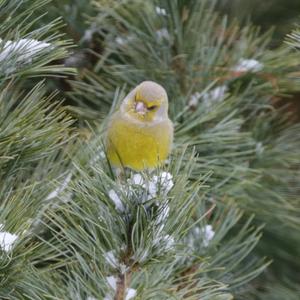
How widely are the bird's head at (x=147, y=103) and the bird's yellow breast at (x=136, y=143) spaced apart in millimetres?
59

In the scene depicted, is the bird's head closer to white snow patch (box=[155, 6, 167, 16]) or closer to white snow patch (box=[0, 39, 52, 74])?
white snow patch (box=[155, 6, 167, 16])

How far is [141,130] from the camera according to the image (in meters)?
2.45

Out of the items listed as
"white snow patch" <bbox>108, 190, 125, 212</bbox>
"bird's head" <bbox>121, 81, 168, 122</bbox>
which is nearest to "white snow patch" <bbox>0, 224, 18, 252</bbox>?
"white snow patch" <bbox>108, 190, 125, 212</bbox>

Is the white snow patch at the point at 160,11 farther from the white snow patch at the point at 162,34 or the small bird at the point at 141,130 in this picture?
the small bird at the point at 141,130

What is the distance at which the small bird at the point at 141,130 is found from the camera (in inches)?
89.7

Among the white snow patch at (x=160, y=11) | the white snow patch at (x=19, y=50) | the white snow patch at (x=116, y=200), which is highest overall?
the white snow patch at (x=19, y=50)

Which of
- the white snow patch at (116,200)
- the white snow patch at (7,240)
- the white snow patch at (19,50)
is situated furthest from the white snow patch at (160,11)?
the white snow patch at (7,240)

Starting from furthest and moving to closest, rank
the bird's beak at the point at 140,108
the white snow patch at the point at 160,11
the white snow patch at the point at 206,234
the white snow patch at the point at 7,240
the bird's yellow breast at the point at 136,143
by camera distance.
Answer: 1. the white snow patch at the point at 160,11
2. the bird's beak at the point at 140,108
3. the white snow patch at the point at 206,234
4. the bird's yellow breast at the point at 136,143
5. the white snow patch at the point at 7,240

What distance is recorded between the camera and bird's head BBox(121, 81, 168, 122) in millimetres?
2463

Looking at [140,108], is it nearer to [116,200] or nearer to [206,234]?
[206,234]

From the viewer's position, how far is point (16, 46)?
5.77ft

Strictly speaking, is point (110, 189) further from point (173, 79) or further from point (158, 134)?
point (173, 79)

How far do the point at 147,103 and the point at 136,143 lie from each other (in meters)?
0.22

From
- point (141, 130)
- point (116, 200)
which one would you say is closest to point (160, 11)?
point (141, 130)
